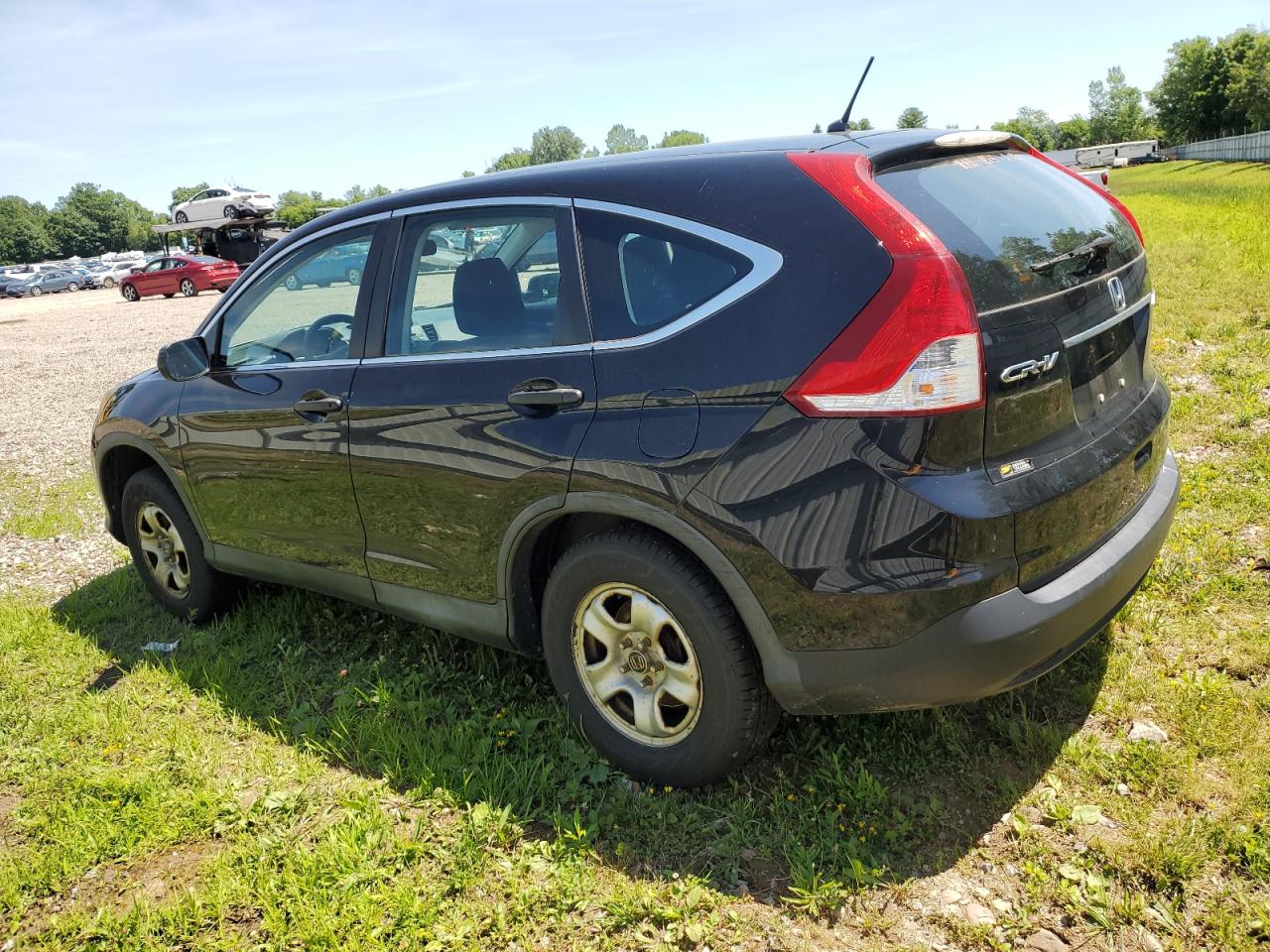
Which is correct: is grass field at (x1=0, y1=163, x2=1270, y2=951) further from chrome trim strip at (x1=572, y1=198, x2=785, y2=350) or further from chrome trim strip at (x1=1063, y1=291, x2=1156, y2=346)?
chrome trim strip at (x1=572, y1=198, x2=785, y2=350)

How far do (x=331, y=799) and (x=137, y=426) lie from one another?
228cm

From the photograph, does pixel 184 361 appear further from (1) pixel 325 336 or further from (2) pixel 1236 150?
(2) pixel 1236 150

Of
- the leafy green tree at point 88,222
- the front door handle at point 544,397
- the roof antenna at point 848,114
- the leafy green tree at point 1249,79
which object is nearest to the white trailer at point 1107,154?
the leafy green tree at point 1249,79

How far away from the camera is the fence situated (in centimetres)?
7506

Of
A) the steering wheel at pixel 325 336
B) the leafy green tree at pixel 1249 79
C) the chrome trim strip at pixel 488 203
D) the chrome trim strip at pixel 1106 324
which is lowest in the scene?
the chrome trim strip at pixel 1106 324

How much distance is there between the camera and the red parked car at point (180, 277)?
33938 millimetres

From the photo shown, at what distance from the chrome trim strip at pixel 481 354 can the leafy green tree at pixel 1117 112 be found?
170446mm

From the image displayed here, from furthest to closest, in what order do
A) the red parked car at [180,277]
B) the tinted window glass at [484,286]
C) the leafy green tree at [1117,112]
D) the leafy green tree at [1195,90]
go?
the leafy green tree at [1117,112] → the leafy green tree at [1195,90] → the red parked car at [180,277] → the tinted window glass at [484,286]

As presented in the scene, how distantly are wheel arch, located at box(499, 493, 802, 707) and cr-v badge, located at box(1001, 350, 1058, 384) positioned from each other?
2.79 feet

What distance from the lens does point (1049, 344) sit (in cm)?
260

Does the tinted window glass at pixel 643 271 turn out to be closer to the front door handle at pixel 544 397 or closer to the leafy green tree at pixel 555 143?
the front door handle at pixel 544 397

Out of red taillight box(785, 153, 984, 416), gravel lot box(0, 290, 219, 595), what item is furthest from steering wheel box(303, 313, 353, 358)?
gravel lot box(0, 290, 219, 595)

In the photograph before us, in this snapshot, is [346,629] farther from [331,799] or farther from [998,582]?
[998,582]

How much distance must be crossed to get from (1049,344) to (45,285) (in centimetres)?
6190
